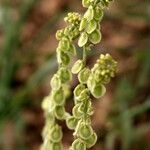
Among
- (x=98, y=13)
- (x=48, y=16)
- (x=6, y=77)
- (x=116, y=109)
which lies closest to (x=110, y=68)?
(x=98, y=13)

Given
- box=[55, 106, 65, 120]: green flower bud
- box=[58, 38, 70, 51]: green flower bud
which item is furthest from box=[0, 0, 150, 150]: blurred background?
box=[58, 38, 70, 51]: green flower bud

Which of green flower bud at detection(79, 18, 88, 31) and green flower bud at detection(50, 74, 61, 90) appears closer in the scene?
green flower bud at detection(79, 18, 88, 31)

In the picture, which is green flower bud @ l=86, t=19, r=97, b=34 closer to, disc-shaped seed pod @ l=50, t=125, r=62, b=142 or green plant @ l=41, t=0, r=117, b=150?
green plant @ l=41, t=0, r=117, b=150

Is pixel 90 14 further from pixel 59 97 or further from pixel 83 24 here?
pixel 59 97

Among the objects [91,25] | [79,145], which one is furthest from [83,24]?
[79,145]

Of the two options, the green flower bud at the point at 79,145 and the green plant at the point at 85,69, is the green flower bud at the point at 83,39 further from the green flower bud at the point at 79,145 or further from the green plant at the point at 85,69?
the green flower bud at the point at 79,145

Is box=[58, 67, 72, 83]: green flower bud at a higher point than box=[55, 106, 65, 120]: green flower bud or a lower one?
higher
